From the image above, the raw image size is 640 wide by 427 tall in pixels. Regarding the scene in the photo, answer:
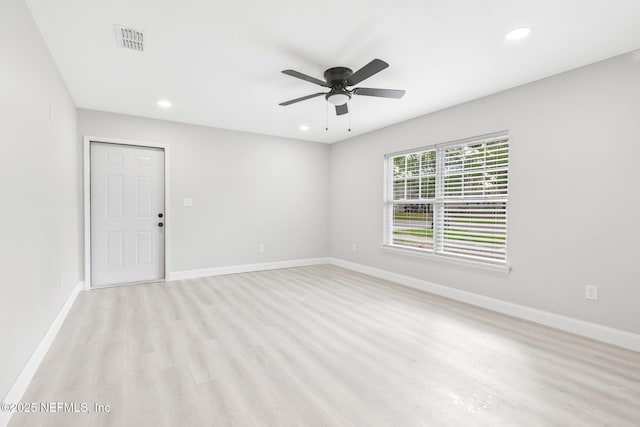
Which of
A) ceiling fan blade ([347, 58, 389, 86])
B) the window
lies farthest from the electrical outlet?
ceiling fan blade ([347, 58, 389, 86])

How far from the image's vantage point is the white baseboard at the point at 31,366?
1.67 m

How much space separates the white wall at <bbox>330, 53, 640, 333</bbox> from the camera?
264 centimetres

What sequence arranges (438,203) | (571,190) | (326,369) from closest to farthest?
1. (326,369)
2. (571,190)
3. (438,203)

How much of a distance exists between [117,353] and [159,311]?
3.31 feet

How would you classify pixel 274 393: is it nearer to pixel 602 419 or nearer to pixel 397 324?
pixel 397 324

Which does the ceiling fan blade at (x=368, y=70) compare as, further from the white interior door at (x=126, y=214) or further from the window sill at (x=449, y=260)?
the white interior door at (x=126, y=214)

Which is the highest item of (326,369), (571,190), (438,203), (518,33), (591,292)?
(518,33)

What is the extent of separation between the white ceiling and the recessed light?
56 mm

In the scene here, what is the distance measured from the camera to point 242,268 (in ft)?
17.9

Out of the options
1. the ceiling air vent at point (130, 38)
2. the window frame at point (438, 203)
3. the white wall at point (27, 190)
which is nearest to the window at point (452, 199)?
the window frame at point (438, 203)

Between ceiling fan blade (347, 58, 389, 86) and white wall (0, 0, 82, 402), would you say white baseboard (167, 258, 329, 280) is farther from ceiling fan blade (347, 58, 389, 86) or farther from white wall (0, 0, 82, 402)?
ceiling fan blade (347, 58, 389, 86)

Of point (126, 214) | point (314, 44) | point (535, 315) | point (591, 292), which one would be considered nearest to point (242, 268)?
point (126, 214)

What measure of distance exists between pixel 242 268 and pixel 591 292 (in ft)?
15.6

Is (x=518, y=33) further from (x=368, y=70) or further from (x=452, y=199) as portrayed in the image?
(x=452, y=199)
